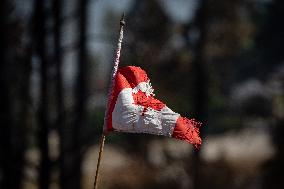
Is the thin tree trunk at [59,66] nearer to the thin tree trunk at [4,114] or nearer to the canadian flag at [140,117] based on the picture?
the thin tree trunk at [4,114]

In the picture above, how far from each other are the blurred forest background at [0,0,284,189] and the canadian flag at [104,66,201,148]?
25.8 ft

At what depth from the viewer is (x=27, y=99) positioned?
15.8m

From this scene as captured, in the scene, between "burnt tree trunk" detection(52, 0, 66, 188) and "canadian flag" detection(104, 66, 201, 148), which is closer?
"canadian flag" detection(104, 66, 201, 148)

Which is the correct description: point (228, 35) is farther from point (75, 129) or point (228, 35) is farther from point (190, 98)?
point (75, 129)

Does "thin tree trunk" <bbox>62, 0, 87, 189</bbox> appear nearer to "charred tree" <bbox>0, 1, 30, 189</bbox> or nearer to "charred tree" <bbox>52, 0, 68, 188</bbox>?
"charred tree" <bbox>52, 0, 68, 188</bbox>

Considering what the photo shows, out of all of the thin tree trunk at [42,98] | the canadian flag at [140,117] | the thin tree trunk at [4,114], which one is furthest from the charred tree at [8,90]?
the canadian flag at [140,117]

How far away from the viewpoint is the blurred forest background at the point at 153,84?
Answer: 15.1 m

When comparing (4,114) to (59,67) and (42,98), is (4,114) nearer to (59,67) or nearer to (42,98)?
(59,67)

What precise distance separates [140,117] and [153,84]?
1877cm

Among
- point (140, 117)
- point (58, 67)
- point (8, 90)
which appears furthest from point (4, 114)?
point (140, 117)

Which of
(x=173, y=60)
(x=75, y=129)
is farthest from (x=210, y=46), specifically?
(x=75, y=129)

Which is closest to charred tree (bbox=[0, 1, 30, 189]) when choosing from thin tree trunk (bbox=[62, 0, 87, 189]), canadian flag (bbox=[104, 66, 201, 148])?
thin tree trunk (bbox=[62, 0, 87, 189])

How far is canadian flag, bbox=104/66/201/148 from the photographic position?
611cm

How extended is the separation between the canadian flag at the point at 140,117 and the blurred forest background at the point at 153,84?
309 inches
